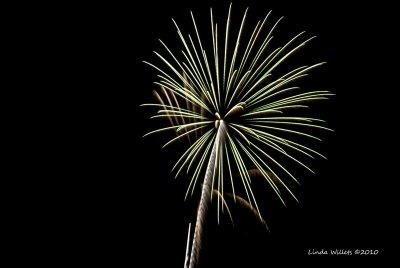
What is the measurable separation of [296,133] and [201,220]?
2.44m

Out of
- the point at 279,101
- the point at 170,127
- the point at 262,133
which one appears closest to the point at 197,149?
the point at 170,127

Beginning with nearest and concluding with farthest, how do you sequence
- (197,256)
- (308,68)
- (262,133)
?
(308,68), (262,133), (197,256)

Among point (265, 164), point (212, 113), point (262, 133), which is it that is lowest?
point (265, 164)

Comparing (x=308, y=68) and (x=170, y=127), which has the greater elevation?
(x=308, y=68)

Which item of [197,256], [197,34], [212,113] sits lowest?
[197,256]

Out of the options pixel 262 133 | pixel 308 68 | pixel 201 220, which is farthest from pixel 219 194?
pixel 308 68

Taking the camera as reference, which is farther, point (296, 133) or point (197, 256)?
point (197, 256)

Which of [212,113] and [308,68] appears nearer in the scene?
[308,68]

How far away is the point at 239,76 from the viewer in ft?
22.5

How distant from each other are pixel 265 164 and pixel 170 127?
1871 mm

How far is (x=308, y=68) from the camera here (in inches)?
248

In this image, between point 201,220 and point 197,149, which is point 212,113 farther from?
point 201,220

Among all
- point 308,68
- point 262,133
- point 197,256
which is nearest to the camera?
point 308,68

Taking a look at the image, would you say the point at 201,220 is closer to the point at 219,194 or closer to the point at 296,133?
the point at 219,194
